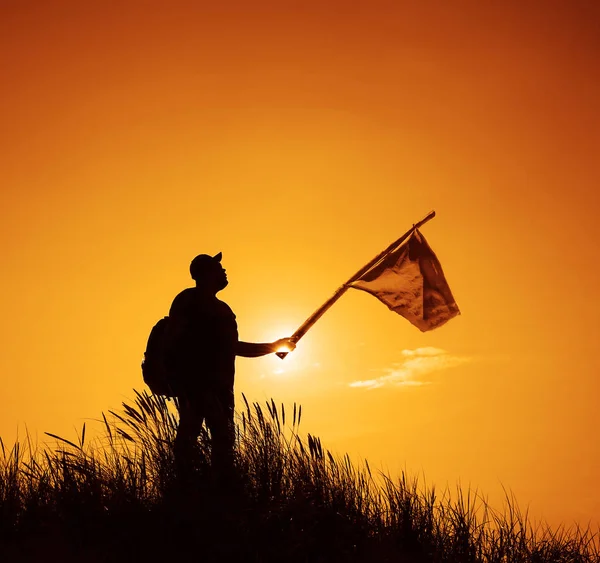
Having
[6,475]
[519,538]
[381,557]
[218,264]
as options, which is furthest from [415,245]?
[6,475]

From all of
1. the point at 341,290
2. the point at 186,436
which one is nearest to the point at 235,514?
the point at 186,436

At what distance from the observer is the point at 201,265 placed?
6.66 m

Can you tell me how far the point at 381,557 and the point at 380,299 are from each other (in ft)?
12.4

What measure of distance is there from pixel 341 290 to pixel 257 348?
4.96 feet

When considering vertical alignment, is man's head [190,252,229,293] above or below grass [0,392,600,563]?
above


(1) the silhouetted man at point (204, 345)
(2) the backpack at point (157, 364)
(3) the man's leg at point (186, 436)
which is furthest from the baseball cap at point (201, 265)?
(3) the man's leg at point (186, 436)

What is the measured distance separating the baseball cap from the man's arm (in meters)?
0.80

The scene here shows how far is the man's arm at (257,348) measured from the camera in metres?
7.34

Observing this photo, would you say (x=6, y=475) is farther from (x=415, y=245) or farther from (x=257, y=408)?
(x=415, y=245)

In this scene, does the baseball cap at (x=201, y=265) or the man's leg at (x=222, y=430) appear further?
the baseball cap at (x=201, y=265)

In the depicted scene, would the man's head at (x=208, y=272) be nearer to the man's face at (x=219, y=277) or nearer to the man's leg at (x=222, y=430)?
the man's face at (x=219, y=277)

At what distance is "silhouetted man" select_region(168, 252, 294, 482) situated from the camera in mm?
6441

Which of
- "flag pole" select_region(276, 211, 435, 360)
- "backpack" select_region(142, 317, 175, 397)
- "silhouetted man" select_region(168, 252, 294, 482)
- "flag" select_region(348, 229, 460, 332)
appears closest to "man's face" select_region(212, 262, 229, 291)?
"silhouetted man" select_region(168, 252, 294, 482)

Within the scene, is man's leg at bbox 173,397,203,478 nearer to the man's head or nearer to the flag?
the man's head
